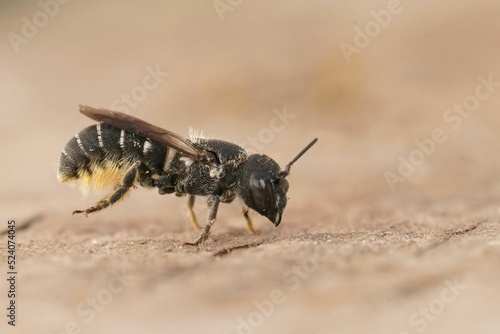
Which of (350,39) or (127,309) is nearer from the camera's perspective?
(127,309)

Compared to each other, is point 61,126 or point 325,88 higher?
point 61,126

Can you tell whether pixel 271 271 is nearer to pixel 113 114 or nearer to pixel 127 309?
pixel 127 309

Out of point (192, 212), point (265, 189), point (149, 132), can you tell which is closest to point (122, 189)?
point (149, 132)

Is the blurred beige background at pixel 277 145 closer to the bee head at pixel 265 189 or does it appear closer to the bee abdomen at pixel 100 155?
the bee head at pixel 265 189

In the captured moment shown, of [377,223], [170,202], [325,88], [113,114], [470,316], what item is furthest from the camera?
[325,88]

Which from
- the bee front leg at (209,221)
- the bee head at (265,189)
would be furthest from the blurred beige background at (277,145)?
the bee head at (265,189)

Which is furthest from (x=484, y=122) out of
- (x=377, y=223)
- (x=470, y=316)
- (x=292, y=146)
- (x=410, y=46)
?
(x=470, y=316)

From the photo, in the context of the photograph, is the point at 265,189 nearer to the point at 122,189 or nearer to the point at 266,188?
the point at 266,188
